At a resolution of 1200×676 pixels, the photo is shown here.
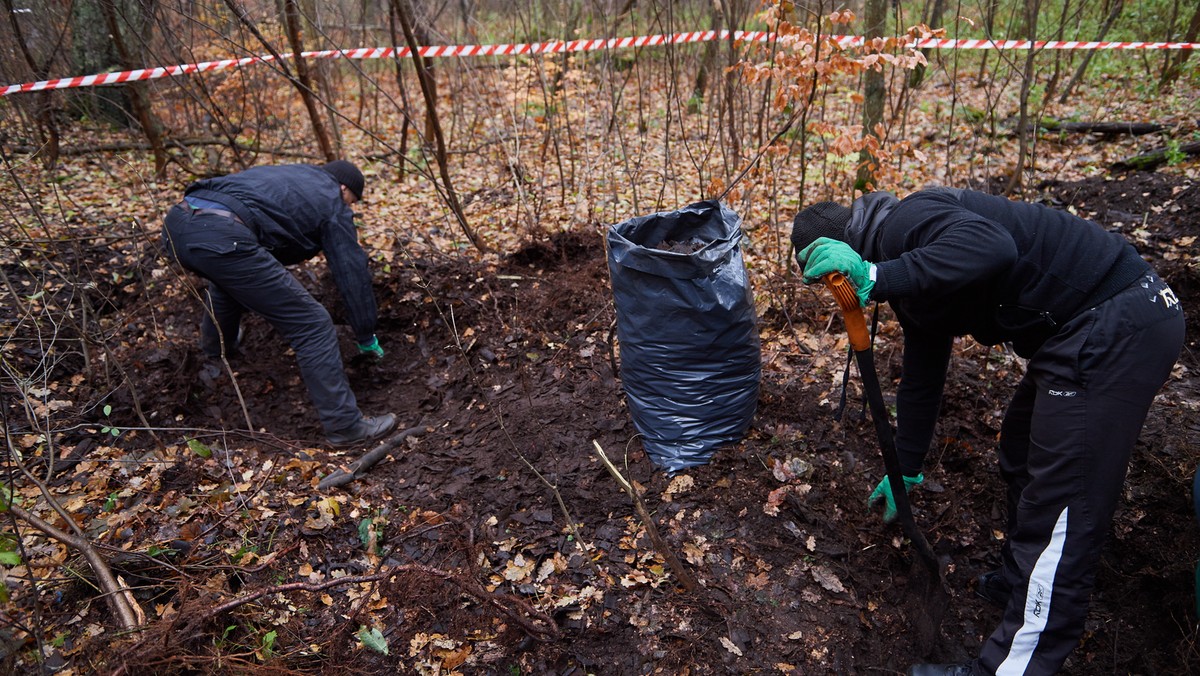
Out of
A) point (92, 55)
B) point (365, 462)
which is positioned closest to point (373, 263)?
point (365, 462)

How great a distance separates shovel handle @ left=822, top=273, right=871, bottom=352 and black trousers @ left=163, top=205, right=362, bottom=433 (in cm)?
273

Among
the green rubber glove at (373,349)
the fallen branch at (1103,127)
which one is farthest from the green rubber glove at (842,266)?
the fallen branch at (1103,127)

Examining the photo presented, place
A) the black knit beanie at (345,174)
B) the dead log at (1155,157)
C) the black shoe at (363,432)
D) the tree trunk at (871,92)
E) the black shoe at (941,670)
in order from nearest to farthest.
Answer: the black shoe at (941,670) < the black shoe at (363,432) < the black knit beanie at (345,174) < the tree trunk at (871,92) < the dead log at (1155,157)

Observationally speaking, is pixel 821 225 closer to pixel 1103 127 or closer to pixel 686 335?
pixel 686 335

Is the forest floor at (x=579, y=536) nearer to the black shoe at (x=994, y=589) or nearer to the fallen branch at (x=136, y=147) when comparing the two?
the black shoe at (x=994, y=589)

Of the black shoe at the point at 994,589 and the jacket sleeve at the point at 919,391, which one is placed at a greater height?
the jacket sleeve at the point at 919,391

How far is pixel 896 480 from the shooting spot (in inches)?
88.5

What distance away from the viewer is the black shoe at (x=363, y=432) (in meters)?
3.64

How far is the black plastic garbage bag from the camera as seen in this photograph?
267cm

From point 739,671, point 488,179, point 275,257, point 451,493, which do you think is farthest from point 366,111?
point 739,671

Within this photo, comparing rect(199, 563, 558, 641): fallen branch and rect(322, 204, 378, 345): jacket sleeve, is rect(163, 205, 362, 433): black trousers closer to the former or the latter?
rect(322, 204, 378, 345): jacket sleeve

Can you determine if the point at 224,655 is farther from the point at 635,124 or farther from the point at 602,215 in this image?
the point at 635,124

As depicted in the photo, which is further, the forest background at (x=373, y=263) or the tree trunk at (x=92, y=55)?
the tree trunk at (x=92, y=55)

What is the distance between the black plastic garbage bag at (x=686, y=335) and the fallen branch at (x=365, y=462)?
4.50 feet
